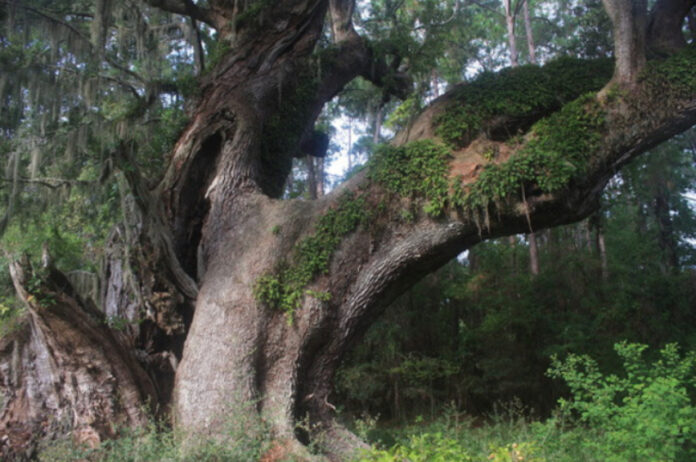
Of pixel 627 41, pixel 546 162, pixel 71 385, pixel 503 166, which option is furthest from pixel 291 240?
pixel 627 41

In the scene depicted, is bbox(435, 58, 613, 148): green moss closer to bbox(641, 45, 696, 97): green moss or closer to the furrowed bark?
bbox(641, 45, 696, 97): green moss

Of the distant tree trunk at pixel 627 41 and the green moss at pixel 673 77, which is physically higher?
the distant tree trunk at pixel 627 41

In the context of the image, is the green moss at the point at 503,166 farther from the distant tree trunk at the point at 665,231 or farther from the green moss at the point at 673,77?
the distant tree trunk at the point at 665,231

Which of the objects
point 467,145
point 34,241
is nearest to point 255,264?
point 467,145

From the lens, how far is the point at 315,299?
6371mm

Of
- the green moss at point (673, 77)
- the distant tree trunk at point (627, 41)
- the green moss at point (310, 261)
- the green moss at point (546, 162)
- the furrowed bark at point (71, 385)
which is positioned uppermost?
the distant tree trunk at point (627, 41)

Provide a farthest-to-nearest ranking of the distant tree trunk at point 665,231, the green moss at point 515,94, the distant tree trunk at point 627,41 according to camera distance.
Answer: the distant tree trunk at point 665,231, the green moss at point 515,94, the distant tree trunk at point 627,41

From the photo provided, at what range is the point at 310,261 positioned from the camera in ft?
21.3

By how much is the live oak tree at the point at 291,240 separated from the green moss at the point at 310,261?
2 centimetres

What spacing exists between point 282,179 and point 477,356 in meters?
6.69

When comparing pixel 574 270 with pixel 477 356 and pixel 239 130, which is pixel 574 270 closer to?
pixel 477 356

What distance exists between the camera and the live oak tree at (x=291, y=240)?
596cm

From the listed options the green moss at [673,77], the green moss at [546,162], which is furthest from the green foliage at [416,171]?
the green moss at [673,77]

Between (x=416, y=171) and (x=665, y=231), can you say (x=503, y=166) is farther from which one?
(x=665, y=231)
